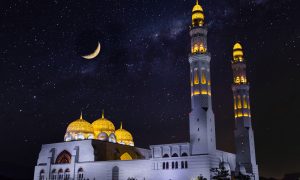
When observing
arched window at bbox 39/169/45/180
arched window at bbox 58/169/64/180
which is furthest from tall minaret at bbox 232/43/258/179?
arched window at bbox 39/169/45/180

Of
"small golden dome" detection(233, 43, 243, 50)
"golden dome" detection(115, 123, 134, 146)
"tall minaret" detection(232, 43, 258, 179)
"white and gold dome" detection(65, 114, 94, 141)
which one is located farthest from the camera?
"golden dome" detection(115, 123, 134, 146)

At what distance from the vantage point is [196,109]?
59375 mm

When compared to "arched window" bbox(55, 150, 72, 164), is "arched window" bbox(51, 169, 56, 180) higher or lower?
lower

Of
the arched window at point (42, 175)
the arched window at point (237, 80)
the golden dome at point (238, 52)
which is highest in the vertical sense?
the golden dome at point (238, 52)

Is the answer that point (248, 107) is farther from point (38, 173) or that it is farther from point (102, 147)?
point (38, 173)

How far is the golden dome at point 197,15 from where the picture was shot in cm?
6456

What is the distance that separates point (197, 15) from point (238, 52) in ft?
61.5

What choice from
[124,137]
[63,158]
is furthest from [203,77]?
[63,158]

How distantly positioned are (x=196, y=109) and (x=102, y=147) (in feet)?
73.8

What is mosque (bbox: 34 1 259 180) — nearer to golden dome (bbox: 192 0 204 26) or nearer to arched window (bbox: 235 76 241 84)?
golden dome (bbox: 192 0 204 26)

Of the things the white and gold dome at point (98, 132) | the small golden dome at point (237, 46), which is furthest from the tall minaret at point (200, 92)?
the white and gold dome at point (98, 132)

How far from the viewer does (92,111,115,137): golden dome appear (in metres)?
78.8

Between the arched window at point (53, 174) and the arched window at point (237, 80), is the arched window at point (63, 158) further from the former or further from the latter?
the arched window at point (237, 80)

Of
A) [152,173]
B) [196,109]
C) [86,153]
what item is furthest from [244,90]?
[86,153]
